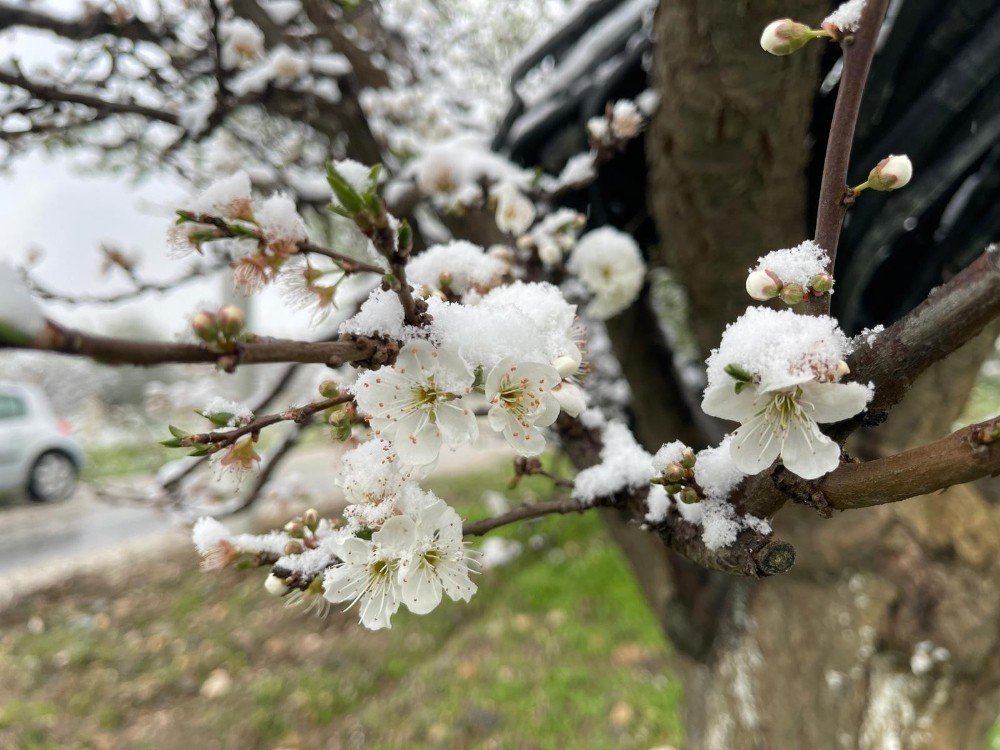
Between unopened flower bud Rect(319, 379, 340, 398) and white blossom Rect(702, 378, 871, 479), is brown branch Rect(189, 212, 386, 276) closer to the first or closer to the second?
unopened flower bud Rect(319, 379, 340, 398)

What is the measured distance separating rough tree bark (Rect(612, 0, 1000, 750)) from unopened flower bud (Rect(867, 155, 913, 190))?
2.14 feet

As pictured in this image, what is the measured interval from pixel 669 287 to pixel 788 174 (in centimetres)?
107

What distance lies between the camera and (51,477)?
832 cm

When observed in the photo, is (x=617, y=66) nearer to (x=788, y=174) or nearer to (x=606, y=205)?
(x=606, y=205)

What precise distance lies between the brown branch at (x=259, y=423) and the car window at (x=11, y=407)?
9.43 metres

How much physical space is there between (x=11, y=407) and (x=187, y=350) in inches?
385

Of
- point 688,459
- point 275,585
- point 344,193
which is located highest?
point 344,193

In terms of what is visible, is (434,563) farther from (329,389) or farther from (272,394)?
(272,394)

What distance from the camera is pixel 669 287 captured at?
8.19 ft

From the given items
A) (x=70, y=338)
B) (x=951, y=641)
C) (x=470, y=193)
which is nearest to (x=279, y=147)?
(x=470, y=193)

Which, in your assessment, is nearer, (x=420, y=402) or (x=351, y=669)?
(x=420, y=402)

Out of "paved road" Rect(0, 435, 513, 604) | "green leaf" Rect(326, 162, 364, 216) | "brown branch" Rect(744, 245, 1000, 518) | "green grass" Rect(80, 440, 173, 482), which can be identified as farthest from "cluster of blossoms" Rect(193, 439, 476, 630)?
"green grass" Rect(80, 440, 173, 482)

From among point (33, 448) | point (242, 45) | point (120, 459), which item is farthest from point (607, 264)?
point (120, 459)

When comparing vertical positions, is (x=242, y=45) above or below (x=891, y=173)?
below
